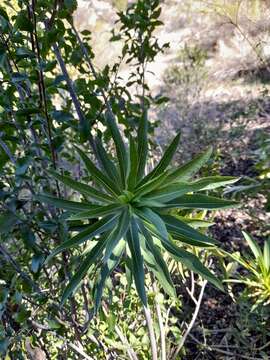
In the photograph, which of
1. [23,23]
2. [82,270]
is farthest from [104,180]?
[23,23]

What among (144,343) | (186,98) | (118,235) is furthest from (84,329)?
(186,98)

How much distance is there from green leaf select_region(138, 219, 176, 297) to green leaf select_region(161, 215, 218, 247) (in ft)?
0.20

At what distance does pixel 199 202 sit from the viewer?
1019 millimetres

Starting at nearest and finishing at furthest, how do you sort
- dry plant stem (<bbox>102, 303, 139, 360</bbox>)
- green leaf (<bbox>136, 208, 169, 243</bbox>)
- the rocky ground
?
green leaf (<bbox>136, 208, 169, 243</bbox>) → dry plant stem (<bbox>102, 303, 139, 360</bbox>) → the rocky ground

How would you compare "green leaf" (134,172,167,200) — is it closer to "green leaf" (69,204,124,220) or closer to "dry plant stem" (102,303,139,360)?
"green leaf" (69,204,124,220)

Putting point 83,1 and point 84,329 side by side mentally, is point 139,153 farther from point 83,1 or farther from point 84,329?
point 83,1

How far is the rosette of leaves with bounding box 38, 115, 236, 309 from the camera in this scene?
0.99m

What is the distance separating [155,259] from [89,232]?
20 cm

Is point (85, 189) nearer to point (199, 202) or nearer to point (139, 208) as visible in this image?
point (139, 208)

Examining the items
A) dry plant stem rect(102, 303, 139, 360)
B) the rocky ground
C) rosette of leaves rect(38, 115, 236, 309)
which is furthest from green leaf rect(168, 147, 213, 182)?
the rocky ground

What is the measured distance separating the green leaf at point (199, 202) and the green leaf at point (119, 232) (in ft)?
0.37

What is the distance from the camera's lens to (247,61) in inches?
224

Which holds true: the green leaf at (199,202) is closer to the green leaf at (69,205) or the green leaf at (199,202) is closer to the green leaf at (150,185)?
the green leaf at (150,185)

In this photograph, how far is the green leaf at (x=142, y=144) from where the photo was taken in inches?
41.8
